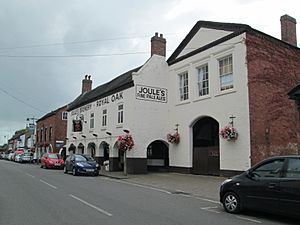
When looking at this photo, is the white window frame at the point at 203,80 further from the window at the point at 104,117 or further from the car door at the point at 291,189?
the car door at the point at 291,189

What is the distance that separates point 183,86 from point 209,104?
149 inches

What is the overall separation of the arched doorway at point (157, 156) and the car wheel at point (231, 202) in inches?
661

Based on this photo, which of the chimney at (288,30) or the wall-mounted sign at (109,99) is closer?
the chimney at (288,30)

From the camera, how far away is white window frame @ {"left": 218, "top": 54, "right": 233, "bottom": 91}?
798 inches

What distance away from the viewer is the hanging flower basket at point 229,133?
743 inches

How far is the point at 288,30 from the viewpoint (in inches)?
875

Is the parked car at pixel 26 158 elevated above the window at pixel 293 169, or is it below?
below

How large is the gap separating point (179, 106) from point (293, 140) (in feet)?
26.7

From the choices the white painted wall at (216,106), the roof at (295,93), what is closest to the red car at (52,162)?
the white painted wall at (216,106)

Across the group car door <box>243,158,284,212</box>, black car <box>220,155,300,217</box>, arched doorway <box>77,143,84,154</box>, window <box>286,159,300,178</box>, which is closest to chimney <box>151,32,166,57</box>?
arched doorway <box>77,143,84,154</box>

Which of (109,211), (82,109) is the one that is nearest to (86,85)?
(82,109)

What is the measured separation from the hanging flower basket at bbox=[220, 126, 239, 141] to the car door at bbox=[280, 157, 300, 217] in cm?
1095

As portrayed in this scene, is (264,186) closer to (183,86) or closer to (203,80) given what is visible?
(203,80)

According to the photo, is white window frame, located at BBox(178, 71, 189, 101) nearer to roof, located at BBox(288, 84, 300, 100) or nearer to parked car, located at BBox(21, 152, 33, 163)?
roof, located at BBox(288, 84, 300, 100)
